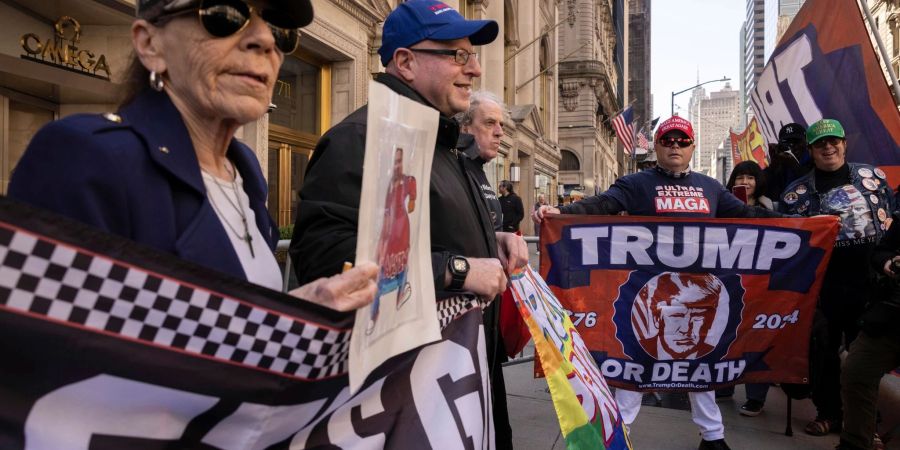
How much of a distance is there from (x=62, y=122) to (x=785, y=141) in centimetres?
634

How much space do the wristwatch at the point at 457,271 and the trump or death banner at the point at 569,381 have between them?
0.60 metres

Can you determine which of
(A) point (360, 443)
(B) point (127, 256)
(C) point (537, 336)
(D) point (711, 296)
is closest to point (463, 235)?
(C) point (537, 336)

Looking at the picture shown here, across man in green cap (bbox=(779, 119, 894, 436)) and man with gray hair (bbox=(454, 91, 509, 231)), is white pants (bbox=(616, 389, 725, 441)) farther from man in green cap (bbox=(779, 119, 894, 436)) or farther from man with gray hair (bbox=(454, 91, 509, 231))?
man with gray hair (bbox=(454, 91, 509, 231))

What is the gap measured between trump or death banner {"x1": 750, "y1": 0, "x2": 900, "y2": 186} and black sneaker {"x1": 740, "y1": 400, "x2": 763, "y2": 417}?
6.79ft

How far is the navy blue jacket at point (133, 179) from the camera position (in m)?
1.13

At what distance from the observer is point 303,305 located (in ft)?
4.42

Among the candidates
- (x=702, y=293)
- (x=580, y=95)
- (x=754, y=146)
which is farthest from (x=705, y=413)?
(x=580, y=95)

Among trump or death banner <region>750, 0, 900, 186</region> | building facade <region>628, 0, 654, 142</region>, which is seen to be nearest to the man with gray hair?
trump or death banner <region>750, 0, 900, 186</region>

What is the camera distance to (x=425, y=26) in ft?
7.89

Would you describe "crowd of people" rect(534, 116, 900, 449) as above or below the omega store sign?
below

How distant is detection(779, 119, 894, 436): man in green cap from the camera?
4453 mm

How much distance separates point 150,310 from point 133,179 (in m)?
0.26

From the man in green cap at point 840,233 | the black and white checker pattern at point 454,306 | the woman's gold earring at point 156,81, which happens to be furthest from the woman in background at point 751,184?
the woman's gold earring at point 156,81

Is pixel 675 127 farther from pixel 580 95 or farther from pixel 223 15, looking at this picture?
pixel 580 95
